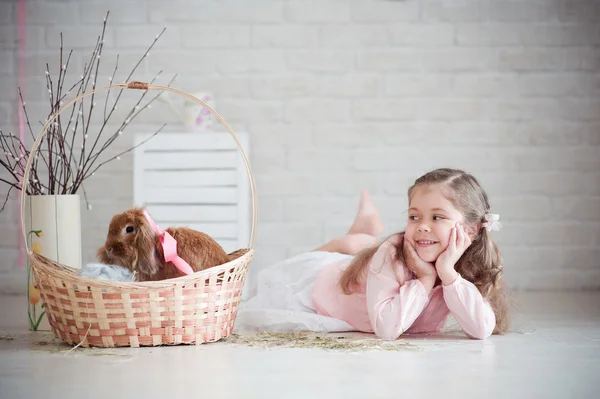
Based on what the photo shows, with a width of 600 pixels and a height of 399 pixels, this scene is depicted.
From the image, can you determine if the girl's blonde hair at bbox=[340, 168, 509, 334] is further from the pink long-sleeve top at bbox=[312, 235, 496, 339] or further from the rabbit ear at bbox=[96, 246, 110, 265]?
the rabbit ear at bbox=[96, 246, 110, 265]

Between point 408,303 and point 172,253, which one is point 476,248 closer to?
point 408,303

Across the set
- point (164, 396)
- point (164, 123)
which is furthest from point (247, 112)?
point (164, 396)

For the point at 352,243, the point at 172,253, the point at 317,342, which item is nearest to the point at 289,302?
the point at 352,243

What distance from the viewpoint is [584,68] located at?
10.5 feet

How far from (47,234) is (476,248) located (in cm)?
116

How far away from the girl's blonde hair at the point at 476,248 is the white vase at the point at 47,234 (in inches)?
36.1

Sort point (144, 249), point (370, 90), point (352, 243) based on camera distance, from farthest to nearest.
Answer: point (370, 90) → point (352, 243) → point (144, 249)

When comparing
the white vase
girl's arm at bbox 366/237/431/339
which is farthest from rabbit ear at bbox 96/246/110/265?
girl's arm at bbox 366/237/431/339

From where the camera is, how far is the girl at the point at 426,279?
1.85 metres

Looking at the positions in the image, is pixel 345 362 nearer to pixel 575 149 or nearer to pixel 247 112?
pixel 247 112

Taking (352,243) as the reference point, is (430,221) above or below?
above

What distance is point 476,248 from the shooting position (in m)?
1.96

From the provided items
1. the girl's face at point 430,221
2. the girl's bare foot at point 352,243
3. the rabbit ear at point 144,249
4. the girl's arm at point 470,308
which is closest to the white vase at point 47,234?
the rabbit ear at point 144,249

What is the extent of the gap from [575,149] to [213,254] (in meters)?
1.93
